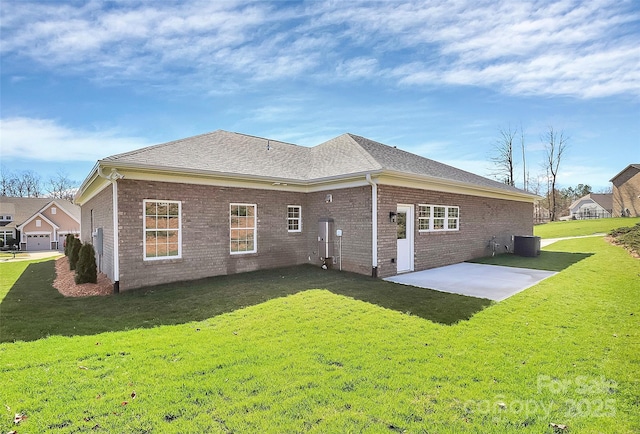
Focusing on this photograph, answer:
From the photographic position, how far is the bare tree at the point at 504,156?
4109 centimetres

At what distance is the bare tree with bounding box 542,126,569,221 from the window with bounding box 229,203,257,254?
46.4 metres

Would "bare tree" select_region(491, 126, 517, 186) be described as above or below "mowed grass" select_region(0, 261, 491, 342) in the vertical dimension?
above

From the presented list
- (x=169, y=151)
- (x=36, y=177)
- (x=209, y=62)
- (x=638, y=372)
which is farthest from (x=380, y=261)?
(x=36, y=177)

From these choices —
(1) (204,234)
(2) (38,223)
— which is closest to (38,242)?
(2) (38,223)

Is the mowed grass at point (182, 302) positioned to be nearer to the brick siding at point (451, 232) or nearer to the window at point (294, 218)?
the brick siding at point (451, 232)

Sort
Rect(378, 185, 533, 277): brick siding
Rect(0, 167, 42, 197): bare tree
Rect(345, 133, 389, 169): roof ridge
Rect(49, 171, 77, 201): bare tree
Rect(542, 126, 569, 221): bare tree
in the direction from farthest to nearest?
Rect(49, 171, 77, 201): bare tree, Rect(0, 167, 42, 197): bare tree, Rect(542, 126, 569, 221): bare tree, Rect(345, 133, 389, 169): roof ridge, Rect(378, 185, 533, 277): brick siding

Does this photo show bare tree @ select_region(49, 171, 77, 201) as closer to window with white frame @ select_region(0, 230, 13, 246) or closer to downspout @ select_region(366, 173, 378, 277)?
window with white frame @ select_region(0, 230, 13, 246)

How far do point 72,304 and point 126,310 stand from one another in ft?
5.79

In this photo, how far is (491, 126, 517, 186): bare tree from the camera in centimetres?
4109

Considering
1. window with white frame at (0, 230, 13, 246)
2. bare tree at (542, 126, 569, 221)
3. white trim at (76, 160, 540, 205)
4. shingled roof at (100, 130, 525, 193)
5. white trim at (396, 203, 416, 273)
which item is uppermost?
bare tree at (542, 126, 569, 221)

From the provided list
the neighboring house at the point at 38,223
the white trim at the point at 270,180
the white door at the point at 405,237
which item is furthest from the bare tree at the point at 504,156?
the neighboring house at the point at 38,223

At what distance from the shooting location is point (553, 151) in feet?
146

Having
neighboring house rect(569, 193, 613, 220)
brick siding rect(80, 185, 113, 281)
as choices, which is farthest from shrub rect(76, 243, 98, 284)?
neighboring house rect(569, 193, 613, 220)

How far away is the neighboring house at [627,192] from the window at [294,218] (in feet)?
148
